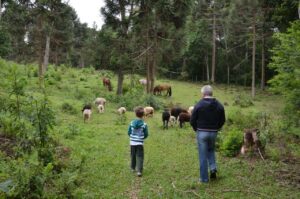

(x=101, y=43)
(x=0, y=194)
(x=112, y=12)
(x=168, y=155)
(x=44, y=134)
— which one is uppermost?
(x=112, y=12)

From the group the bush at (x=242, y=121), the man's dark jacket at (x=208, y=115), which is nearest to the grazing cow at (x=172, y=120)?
the bush at (x=242, y=121)

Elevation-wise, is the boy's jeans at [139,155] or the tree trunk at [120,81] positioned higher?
the tree trunk at [120,81]

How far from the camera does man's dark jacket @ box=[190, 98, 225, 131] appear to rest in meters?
7.96

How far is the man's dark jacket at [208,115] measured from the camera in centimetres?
796

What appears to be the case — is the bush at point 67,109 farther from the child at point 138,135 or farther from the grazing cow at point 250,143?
the child at point 138,135

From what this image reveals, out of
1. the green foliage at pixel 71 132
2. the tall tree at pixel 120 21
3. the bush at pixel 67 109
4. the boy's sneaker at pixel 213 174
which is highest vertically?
the tall tree at pixel 120 21

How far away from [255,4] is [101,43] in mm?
15224

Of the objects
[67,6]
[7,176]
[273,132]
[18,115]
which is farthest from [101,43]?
[7,176]

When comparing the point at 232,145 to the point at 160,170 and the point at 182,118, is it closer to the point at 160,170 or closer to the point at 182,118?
the point at 160,170

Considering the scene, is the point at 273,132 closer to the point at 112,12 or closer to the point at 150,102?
the point at 150,102

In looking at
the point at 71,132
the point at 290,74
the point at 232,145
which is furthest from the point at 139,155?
the point at 71,132

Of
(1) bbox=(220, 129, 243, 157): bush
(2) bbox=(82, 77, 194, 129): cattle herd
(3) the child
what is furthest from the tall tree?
(3) the child

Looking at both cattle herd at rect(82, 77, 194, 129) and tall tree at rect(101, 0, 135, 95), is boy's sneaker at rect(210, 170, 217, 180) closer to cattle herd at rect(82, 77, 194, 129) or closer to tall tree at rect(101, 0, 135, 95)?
cattle herd at rect(82, 77, 194, 129)

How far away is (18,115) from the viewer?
27.4 feet
